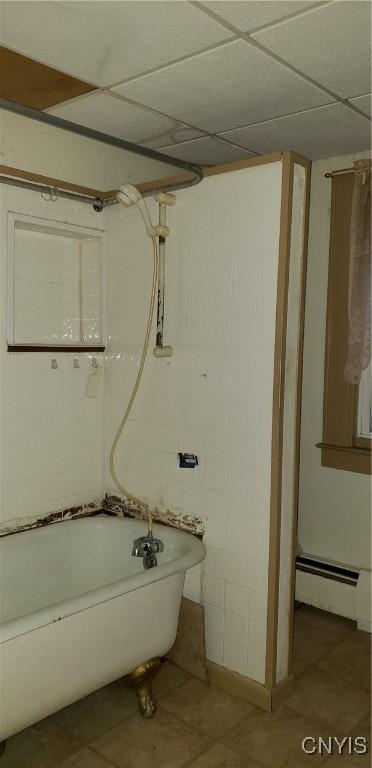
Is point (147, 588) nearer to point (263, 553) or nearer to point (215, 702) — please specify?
point (263, 553)

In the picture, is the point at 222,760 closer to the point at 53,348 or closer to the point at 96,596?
the point at 96,596

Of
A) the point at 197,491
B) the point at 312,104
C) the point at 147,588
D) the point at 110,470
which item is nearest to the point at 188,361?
the point at 197,491

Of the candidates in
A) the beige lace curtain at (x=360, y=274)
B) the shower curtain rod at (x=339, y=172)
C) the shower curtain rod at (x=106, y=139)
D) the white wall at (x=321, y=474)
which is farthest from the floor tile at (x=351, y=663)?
the shower curtain rod at (x=339, y=172)

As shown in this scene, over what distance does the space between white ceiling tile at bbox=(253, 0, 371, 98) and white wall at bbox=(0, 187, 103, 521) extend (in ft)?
3.90

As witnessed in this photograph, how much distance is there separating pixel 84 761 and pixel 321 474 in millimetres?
1783

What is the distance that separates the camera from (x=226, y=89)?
7.16 feet

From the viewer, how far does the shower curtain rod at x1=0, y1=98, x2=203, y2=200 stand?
5.54 feet

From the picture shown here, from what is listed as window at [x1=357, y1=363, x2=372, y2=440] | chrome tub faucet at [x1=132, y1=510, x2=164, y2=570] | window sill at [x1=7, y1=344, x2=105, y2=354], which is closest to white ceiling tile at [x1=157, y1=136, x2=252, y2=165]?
window sill at [x1=7, y1=344, x2=105, y2=354]

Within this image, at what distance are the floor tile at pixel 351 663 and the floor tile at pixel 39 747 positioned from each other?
1161 millimetres

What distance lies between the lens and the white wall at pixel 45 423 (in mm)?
2523

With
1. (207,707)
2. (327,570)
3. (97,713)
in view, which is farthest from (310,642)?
(97,713)

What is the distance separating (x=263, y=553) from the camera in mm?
2318

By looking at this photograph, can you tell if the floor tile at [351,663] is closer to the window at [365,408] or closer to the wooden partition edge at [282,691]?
the wooden partition edge at [282,691]

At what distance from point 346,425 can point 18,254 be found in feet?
5.93
